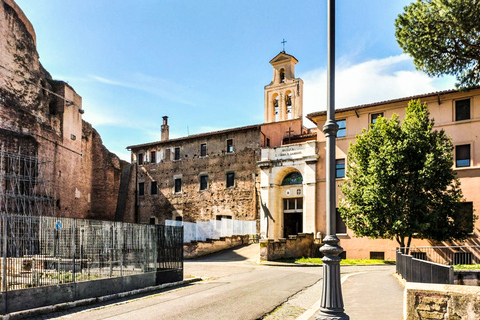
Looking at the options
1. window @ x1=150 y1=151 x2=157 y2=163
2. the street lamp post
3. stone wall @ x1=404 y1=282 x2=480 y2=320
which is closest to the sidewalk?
stone wall @ x1=404 y1=282 x2=480 y2=320

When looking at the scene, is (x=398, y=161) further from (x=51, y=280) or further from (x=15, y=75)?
(x=15, y=75)

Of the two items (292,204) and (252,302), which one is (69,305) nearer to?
(252,302)

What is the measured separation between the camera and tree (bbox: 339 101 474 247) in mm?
21922

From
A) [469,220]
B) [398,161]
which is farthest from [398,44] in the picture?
[469,220]

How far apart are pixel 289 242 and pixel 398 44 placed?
1332 centimetres

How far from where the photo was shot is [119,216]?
44.0 meters

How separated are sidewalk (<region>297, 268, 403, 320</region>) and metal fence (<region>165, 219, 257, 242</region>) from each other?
56.9ft

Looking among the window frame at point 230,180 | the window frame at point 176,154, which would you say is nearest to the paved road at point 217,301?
the window frame at point 230,180

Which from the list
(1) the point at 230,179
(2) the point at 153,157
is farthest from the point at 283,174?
(2) the point at 153,157

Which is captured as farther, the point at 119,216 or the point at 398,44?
the point at 119,216

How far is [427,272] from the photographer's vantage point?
10352mm

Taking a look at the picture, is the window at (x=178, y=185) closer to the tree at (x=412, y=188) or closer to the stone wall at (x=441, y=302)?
the tree at (x=412, y=188)

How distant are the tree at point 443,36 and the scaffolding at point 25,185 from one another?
24922mm

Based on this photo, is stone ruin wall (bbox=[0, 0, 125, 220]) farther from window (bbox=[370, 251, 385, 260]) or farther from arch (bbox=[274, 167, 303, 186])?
window (bbox=[370, 251, 385, 260])
